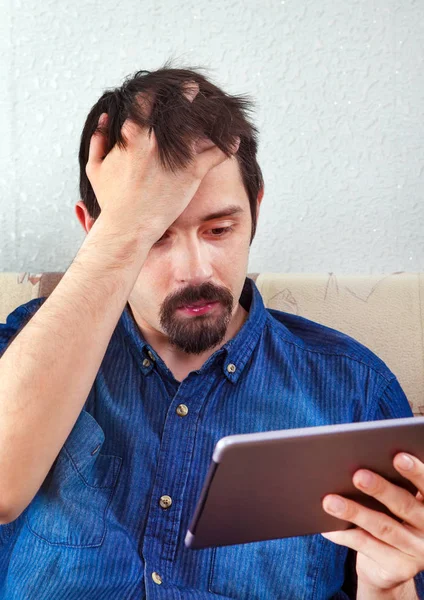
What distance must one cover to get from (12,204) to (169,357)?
0.56 meters

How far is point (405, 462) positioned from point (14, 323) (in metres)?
0.64

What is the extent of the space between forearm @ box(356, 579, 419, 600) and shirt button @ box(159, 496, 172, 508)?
271 mm

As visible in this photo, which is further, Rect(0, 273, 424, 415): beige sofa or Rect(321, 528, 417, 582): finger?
Rect(0, 273, 424, 415): beige sofa

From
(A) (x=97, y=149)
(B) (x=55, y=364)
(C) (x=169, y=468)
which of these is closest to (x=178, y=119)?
(A) (x=97, y=149)

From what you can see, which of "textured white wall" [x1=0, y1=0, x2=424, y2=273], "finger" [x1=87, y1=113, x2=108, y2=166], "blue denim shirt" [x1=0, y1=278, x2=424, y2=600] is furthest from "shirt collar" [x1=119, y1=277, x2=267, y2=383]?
"textured white wall" [x1=0, y1=0, x2=424, y2=273]

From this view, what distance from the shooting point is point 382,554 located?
79 centimetres

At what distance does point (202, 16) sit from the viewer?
1.42m

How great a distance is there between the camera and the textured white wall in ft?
4.65

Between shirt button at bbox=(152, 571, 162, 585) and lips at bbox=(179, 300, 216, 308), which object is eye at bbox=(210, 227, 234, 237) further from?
shirt button at bbox=(152, 571, 162, 585)

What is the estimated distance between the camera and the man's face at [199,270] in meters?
1.04

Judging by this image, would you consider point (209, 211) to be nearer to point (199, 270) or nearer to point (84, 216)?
point (199, 270)

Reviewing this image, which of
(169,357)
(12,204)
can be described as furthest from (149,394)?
(12,204)

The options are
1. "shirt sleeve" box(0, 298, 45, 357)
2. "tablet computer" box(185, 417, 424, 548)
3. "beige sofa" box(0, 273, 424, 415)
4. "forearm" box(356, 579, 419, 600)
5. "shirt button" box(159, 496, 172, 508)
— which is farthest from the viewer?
"beige sofa" box(0, 273, 424, 415)

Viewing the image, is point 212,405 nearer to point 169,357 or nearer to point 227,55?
point 169,357
